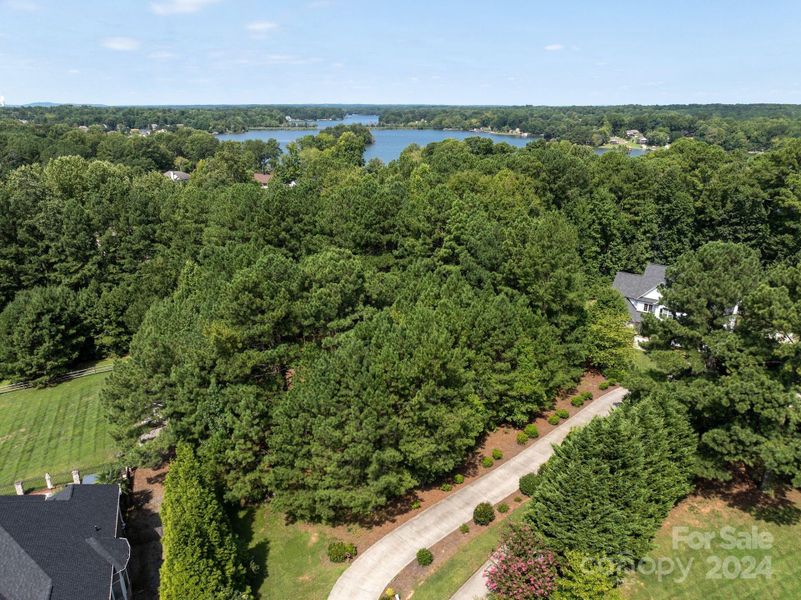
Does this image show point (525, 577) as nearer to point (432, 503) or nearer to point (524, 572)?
point (524, 572)

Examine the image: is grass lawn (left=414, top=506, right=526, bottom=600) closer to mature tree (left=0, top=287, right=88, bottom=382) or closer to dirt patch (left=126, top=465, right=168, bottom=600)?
dirt patch (left=126, top=465, right=168, bottom=600)

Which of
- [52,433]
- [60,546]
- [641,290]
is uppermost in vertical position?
[641,290]

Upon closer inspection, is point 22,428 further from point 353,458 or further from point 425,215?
point 425,215

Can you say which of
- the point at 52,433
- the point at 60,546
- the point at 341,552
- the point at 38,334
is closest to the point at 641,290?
the point at 341,552

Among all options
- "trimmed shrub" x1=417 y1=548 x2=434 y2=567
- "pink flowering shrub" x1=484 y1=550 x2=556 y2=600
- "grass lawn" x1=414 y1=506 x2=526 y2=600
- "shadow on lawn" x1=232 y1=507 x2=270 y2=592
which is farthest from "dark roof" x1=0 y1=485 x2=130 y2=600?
"pink flowering shrub" x1=484 y1=550 x2=556 y2=600

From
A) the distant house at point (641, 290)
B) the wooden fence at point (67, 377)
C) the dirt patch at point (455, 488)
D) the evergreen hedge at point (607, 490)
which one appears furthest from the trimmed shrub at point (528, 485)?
the wooden fence at point (67, 377)

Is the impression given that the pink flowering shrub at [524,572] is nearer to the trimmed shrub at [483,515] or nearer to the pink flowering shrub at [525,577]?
the pink flowering shrub at [525,577]
